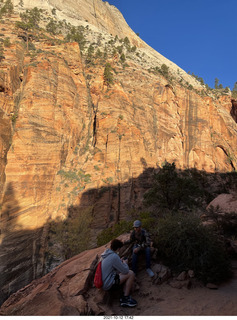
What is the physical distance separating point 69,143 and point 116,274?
67.7 ft

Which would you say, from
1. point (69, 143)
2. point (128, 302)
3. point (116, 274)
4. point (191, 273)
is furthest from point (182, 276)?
point (69, 143)

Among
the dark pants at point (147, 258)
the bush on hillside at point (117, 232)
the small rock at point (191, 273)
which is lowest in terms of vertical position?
the bush on hillside at point (117, 232)

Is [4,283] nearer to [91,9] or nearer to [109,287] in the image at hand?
[109,287]

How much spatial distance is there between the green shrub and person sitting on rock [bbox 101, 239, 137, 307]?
2034mm

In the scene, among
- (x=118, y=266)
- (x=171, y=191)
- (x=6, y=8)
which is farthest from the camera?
(x=6, y=8)

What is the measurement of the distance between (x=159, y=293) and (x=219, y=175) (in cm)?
3554

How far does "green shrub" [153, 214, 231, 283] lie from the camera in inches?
221

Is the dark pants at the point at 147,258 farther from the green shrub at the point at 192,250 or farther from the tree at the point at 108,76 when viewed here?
the tree at the point at 108,76

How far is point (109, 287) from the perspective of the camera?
446cm

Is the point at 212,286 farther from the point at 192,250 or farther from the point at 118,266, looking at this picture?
the point at 118,266

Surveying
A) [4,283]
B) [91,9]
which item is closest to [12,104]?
[4,283]

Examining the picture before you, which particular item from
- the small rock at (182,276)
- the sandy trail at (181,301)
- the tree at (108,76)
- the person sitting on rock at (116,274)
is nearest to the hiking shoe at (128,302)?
the person sitting on rock at (116,274)

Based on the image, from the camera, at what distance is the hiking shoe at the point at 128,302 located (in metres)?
4.62

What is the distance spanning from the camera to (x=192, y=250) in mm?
6090
